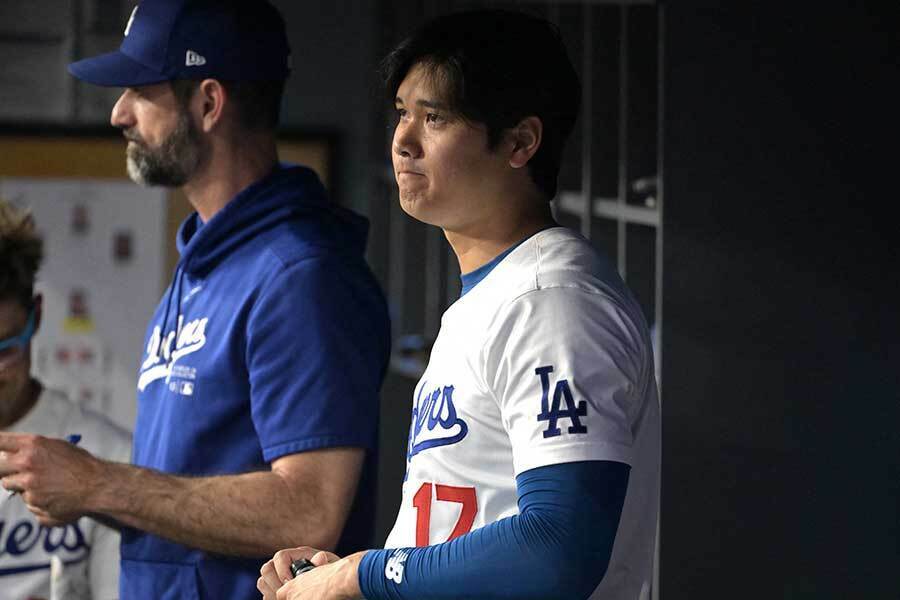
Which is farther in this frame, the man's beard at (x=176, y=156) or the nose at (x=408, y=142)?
the man's beard at (x=176, y=156)

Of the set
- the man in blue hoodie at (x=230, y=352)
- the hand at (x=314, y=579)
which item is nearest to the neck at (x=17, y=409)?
the man in blue hoodie at (x=230, y=352)

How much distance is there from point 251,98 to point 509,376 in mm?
851

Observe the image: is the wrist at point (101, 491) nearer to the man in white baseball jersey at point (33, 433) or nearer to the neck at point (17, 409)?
the man in white baseball jersey at point (33, 433)

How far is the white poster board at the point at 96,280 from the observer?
14.2 ft

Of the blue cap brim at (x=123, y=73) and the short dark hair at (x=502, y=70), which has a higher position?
the blue cap brim at (x=123, y=73)

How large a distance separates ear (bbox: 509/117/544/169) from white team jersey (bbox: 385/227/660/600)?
73 millimetres

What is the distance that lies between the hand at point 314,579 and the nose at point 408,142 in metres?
0.37

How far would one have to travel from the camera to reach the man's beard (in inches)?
66.0

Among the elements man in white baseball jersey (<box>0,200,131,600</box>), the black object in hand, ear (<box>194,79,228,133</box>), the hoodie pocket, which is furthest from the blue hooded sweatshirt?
the black object in hand

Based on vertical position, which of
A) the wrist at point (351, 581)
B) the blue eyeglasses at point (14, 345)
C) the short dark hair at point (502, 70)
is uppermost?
the short dark hair at point (502, 70)

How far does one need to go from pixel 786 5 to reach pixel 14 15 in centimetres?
342

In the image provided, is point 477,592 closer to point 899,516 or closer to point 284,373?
point 284,373

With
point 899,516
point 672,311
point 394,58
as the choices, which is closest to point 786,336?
point 672,311

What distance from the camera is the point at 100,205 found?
4.43 m
